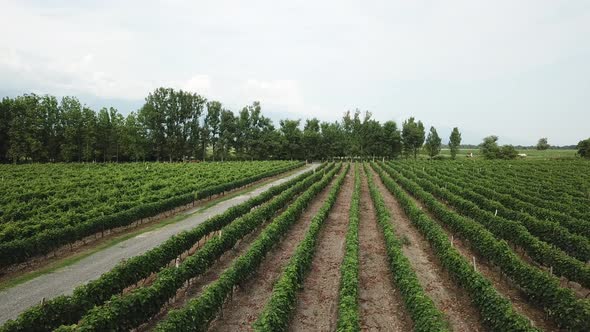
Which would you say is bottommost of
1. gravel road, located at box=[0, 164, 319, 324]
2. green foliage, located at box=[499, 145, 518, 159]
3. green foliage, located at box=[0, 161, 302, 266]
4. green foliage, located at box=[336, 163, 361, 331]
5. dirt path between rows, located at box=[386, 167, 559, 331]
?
dirt path between rows, located at box=[386, 167, 559, 331]

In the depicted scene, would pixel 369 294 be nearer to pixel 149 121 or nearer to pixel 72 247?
pixel 72 247

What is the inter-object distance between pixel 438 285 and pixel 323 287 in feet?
16.5

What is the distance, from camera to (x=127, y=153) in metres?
84.5

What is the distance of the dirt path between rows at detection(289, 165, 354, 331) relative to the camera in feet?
37.6

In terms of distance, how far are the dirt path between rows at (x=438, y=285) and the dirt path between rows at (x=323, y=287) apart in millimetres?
3830

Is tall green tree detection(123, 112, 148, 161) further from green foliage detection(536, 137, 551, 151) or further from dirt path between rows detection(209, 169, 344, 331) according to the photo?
green foliage detection(536, 137, 551, 151)

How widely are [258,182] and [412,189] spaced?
22687mm

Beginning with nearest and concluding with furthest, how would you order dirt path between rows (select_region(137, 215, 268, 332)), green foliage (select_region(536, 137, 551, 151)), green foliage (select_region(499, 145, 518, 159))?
dirt path between rows (select_region(137, 215, 268, 332)), green foliage (select_region(499, 145, 518, 159)), green foliage (select_region(536, 137, 551, 151))

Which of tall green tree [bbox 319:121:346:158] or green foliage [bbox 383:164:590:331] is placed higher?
tall green tree [bbox 319:121:346:158]

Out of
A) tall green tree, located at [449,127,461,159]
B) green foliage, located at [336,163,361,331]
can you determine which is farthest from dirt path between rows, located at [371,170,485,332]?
tall green tree, located at [449,127,461,159]

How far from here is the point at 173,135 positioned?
8981 centimetres

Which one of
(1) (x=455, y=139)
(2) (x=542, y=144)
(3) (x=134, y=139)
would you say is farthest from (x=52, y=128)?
(2) (x=542, y=144)

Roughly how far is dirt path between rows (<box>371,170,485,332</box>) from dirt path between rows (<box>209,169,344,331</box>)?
6.60 m

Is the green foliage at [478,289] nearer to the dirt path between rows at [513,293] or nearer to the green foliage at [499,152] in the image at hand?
the dirt path between rows at [513,293]
